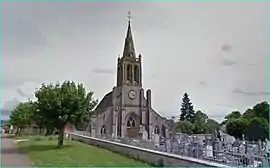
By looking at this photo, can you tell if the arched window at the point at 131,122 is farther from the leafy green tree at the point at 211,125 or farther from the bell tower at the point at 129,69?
the leafy green tree at the point at 211,125

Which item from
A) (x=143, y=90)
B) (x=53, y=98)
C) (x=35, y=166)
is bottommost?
(x=35, y=166)

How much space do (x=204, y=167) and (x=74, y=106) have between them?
42.3ft

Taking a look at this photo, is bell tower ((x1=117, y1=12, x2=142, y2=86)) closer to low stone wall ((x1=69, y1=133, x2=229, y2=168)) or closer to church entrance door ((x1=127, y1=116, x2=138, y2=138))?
church entrance door ((x1=127, y1=116, x2=138, y2=138))

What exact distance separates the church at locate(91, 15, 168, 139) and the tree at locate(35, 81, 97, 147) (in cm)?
2770

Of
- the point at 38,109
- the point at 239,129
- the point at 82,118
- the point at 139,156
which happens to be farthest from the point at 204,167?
the point at 239,129

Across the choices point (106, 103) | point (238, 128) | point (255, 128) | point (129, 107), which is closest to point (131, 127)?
point (129, 107)

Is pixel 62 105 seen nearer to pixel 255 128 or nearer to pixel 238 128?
pixel 255 128

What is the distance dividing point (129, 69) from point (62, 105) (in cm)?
3570

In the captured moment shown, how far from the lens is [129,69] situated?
180 ft

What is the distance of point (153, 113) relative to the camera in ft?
171

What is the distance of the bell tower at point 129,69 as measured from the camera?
54312 millimetres

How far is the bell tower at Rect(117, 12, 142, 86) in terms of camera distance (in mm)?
54312

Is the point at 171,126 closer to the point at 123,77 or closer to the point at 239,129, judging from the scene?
the point at 123,77

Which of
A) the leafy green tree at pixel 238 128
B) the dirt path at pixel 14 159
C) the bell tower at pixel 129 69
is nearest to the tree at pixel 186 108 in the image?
the bell tower at pixel 129 69
